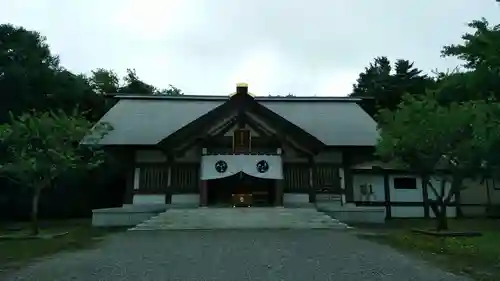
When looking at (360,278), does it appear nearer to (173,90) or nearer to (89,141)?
(89,141)

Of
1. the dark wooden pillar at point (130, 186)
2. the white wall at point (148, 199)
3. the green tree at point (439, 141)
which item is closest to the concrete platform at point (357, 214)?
the green tree at point (439, 141)

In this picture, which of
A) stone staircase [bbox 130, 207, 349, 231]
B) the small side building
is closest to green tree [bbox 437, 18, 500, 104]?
the small side building

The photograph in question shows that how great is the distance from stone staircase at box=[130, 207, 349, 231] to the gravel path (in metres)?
2.89

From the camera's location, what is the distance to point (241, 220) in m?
14.9

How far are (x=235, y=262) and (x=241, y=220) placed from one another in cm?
726

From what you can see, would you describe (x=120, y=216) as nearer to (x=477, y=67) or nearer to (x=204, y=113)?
(x=204, y=113)

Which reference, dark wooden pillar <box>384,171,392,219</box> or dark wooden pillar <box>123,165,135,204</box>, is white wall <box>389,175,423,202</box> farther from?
dark wooden pillar <box>123,165,135,204</box>

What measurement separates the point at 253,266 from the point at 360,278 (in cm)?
170

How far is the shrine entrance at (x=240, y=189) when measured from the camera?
19.8 metres

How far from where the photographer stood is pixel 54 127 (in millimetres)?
14484

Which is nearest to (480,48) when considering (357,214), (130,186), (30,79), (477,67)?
(477,67)

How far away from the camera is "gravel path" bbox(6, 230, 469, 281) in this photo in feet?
21.6

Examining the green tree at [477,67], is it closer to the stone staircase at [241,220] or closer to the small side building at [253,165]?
the small side building at [253,165]

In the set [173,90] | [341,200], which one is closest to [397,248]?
[341,200]
